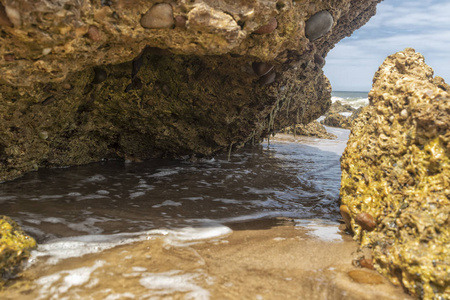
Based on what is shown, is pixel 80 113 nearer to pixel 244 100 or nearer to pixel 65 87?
pixel 65 87

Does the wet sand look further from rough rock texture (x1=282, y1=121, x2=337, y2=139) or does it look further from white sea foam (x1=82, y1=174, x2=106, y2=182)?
rough rock texture (x1=282, y1=121, x2=337, y2=139)

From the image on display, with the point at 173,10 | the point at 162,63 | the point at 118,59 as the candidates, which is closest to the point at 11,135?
the point at 118,59

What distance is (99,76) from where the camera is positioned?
420 centimetres

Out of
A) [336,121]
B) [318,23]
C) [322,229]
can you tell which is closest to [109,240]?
[322,229]

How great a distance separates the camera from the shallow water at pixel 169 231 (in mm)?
1979

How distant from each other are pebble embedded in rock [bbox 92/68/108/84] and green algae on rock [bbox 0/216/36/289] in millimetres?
2400

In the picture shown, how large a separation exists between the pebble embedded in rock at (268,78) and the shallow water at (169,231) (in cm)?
153

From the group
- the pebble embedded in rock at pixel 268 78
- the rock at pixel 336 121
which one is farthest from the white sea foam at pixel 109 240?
the rock at pixel 336 121

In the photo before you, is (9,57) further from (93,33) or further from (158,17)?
(158,17)

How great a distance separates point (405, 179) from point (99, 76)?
3.78 metres

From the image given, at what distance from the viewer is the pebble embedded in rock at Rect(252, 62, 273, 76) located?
3934mm

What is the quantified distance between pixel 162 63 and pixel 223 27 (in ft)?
6.18

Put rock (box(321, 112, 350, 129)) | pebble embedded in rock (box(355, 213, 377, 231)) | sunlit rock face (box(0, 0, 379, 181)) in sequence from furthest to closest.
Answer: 1. rock (box(321, 112, 350, 129))
2. sunlit rock face (box(0, 0, 379, 181))
3. pebble embedded in rock (box(355, 213, 377, 231))

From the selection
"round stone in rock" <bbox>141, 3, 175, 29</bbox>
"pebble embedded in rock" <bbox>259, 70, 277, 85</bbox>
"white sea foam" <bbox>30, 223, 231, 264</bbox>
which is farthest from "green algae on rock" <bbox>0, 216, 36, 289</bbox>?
"pebble embedded in rock" <bbox>259, 70, 277, 85</bbox>
